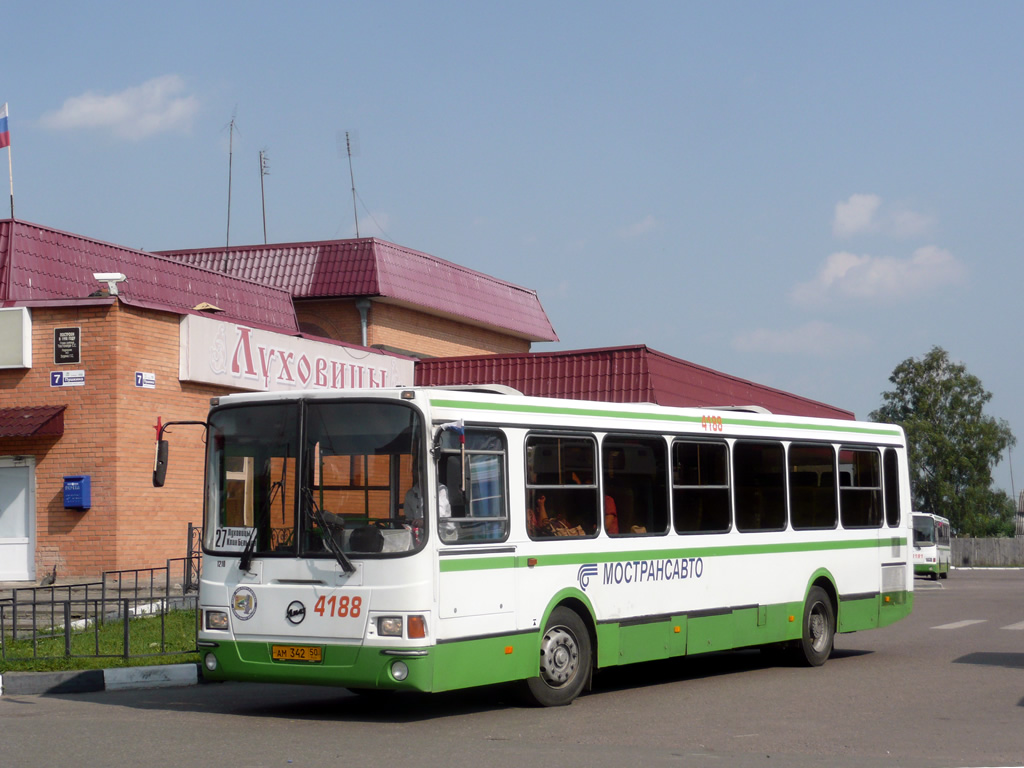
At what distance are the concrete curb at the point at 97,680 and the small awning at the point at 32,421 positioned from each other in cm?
784

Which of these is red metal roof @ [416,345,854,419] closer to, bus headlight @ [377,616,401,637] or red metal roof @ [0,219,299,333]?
red metal roof @ [0,219,299,333]

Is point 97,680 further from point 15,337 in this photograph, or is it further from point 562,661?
point 15,337

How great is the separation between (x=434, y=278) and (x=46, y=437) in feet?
51.7

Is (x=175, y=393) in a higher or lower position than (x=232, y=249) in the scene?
lower

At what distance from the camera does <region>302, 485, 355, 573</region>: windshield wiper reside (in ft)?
31.5

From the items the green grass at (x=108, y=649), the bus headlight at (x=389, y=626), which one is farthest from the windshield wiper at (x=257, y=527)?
the green grass at (x=108, y=649)

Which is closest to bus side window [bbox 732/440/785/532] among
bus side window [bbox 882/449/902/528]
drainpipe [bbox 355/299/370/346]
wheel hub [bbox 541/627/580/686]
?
bus side window [bbox 882/449/902/528]

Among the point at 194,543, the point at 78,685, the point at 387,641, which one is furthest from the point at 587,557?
the point at 194,543

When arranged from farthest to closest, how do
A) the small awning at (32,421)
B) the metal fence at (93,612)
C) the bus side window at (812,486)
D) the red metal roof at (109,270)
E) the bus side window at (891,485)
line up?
1. the red metal roof at (109,270)
2. the small awning at (32,421)
3. the bus side window at (891,485)
4. the bus side window at (812,486)
5. the metal fence at (93,612)

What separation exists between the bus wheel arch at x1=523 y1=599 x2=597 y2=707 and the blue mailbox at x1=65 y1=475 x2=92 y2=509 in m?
11.2

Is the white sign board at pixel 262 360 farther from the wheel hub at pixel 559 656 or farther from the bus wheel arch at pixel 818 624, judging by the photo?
the wheel hub at pixel 559 656

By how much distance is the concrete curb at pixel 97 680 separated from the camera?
12.2 meters

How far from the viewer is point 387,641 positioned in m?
9.45

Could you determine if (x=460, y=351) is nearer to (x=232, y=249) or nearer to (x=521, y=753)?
(x=232, y=249)
